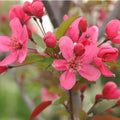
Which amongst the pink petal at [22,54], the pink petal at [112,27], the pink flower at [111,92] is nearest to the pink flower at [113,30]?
the pink petal at [112,27]

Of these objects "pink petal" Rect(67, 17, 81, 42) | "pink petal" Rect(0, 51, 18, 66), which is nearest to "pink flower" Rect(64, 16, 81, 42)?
"pink petal" Rect(67, 17, 81, 42)

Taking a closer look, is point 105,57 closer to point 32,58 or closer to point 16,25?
point 32,58

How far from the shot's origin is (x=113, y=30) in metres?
1.10

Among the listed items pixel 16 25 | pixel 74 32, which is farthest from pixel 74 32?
pixel 16 25

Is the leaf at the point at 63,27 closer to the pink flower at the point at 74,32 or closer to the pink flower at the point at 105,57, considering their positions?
the pink flower at the point at 74,32

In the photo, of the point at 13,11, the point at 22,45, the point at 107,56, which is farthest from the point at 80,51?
the point at 13,11

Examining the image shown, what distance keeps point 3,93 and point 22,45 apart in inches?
372

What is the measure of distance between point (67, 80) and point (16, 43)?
0.27m

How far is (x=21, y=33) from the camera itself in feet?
3.57

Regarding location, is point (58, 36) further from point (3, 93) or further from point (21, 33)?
point (3, 93)

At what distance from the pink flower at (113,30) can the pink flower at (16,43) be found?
314 millimetres

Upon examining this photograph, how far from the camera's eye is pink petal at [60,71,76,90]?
998mm

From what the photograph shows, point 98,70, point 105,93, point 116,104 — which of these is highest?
point 98,70

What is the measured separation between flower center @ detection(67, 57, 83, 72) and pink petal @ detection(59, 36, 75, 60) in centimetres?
2
